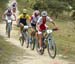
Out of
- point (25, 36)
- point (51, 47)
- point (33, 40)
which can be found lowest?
point (25, 36)

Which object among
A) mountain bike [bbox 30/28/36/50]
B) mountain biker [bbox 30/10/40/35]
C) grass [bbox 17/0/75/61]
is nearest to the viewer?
mountain bike [bbox 30/28/36/50]

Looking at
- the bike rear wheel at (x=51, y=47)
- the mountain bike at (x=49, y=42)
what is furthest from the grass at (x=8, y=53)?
the bike rear wheel at (x=51, y=47)

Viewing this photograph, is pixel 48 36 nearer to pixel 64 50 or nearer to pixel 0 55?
pixel 0 55

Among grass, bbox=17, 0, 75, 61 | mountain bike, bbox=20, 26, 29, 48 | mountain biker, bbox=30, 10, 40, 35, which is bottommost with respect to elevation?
grass, bbox=17, 0, 75, 61

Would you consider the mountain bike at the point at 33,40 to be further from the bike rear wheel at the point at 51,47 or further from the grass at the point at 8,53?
the bike rear wheel at the point at 51,47

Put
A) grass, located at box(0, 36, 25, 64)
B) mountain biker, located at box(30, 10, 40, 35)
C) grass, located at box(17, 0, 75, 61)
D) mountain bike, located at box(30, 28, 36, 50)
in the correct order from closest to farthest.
Answer: grass, located at box(0, 36, 25, 64)
mountain bike, located at box(30, 28, 36, 50)
grass, located at box(17, 0, 75, 61)
mountain biker, located at box(30, 10, 40, 35)

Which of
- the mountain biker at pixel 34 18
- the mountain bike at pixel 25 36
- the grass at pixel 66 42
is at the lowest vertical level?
the grass at pixel 66 42

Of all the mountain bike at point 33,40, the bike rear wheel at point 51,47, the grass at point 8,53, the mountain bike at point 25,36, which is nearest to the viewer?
the grass at point 8,53

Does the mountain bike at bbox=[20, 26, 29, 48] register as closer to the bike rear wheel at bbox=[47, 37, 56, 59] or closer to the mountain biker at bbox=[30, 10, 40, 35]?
the mountain biker at bbox=[30, 10, 40, 35]

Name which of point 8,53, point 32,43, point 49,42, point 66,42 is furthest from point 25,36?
point 66,42

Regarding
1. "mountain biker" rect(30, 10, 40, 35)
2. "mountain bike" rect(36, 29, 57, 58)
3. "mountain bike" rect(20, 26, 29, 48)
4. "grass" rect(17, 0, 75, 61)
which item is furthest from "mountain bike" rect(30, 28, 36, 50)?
"mountain bike" rect(36, 29, 57, 58)

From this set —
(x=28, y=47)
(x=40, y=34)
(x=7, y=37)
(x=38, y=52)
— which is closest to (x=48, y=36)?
(x=40, y=34)

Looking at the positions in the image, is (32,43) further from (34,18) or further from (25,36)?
(34,18)

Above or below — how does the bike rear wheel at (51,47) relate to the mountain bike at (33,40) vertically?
above
